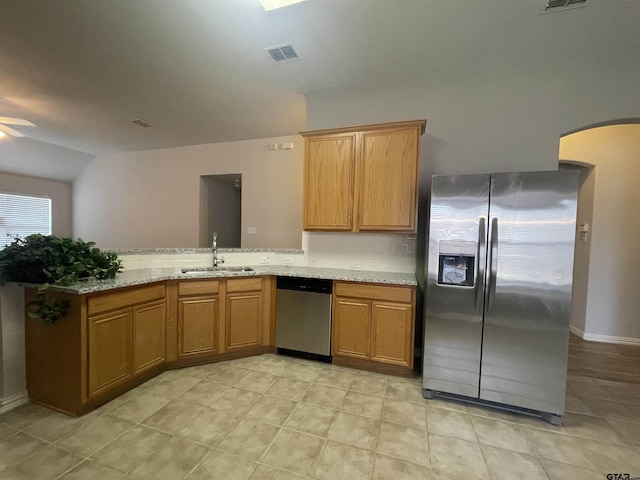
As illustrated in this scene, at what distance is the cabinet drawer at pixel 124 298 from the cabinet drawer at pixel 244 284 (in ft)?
1.95

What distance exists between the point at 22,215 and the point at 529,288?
8.60 meters

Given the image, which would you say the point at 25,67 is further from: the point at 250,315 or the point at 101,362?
the point at 250,315

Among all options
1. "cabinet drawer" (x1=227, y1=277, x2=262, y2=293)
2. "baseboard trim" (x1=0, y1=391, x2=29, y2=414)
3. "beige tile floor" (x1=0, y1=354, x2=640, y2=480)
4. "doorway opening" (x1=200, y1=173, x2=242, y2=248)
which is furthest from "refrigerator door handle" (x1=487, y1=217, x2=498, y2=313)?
"doorway opening" (x1=200, y1=173, x2=242, y2=248)

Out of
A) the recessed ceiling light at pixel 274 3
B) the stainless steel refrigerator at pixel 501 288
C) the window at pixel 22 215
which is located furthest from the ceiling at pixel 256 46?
the window at pixel 22 215

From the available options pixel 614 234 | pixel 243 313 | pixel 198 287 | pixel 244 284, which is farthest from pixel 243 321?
pixel 614 234

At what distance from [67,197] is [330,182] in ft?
22.8

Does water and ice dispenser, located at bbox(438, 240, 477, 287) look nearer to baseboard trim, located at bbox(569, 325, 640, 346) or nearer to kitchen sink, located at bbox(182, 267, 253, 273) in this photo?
kitchen sink, located at bbox(182, 267, 253, 273)

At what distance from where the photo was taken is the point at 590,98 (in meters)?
2.38

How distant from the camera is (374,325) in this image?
2477 millimetres

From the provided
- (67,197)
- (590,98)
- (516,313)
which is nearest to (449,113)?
(590,98)

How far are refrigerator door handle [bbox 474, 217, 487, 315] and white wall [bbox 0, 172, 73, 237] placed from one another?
821cm

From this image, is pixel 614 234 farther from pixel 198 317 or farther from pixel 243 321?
pixel 198 317

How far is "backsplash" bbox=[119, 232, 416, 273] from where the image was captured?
2801 mm

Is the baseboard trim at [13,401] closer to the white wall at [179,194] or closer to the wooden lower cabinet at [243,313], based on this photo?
the wooden lower cabinet at [243,313]
